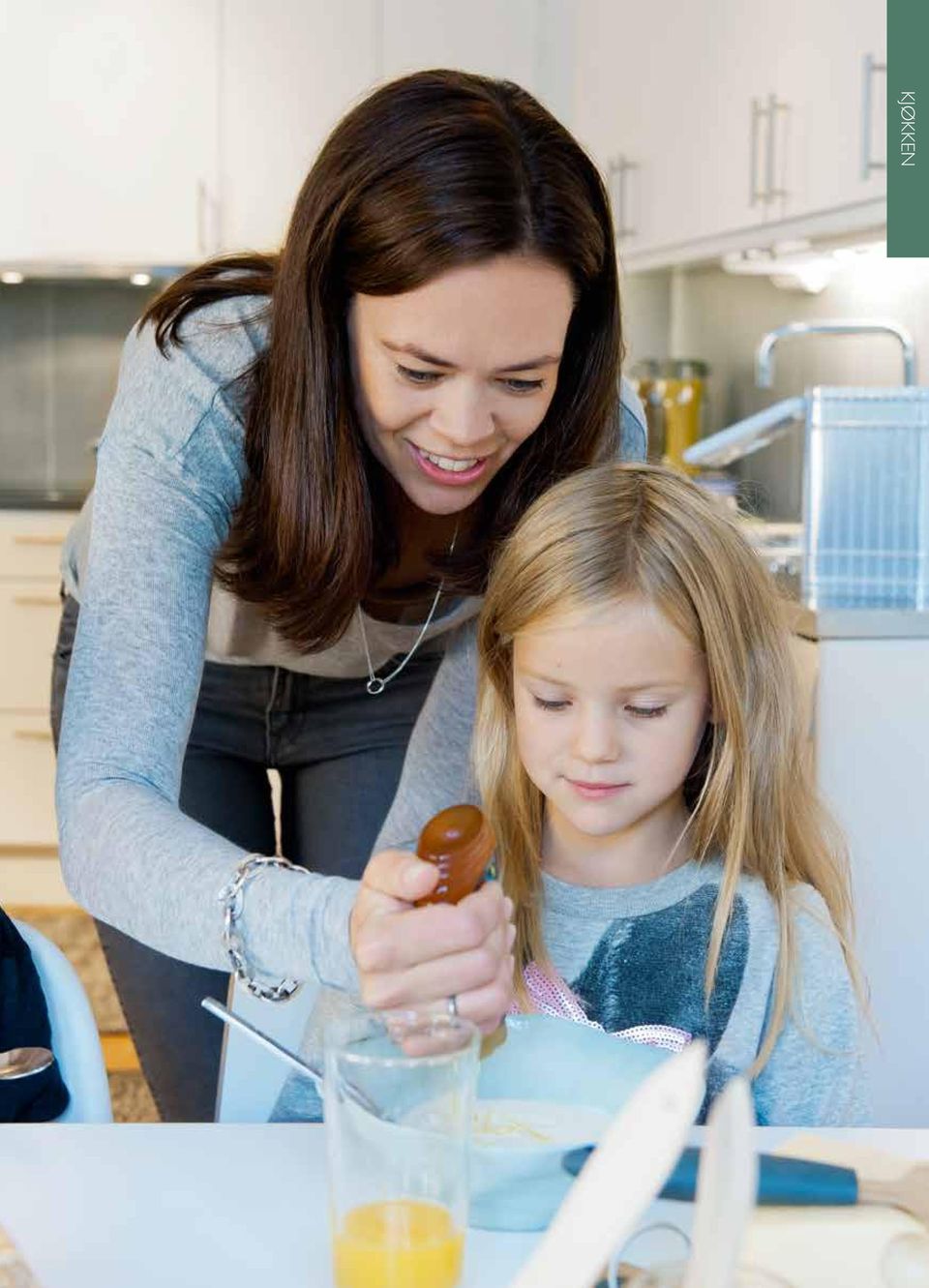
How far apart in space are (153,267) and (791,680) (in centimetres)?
281

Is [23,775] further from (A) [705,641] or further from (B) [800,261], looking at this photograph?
(A) [705,641]

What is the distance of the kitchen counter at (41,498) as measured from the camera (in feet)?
12.2

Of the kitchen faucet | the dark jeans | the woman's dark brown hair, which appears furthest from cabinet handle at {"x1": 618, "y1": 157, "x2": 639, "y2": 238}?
the woman's dark brown hair

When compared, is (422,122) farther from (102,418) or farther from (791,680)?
(102,418)

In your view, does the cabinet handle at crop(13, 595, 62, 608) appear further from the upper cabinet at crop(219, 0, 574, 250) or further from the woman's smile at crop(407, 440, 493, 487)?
the woman's smile at crop(407, 440, 493, 487)

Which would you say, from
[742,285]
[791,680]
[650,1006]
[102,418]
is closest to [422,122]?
[791,680]

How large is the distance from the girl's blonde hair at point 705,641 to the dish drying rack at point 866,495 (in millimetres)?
852

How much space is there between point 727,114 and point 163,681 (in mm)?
2090

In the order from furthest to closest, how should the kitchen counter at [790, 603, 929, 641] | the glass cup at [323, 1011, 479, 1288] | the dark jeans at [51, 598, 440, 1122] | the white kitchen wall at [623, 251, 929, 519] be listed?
the white kitchen wall at [623, 251, 929, 519] < the kitchen counter at [790, 603, 929, 641] < the dark jeans at [51, 598, 440, 1122] < the glass cup at [323, 1011, 479, 1288]

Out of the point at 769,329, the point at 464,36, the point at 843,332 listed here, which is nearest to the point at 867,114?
the point at 843,332

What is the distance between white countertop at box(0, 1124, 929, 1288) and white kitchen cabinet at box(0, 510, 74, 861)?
276cm

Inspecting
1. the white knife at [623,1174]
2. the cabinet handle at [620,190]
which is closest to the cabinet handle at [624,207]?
the cabinet handle at [620,190]

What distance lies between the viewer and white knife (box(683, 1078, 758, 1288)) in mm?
478

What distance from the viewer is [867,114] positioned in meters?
2.39
